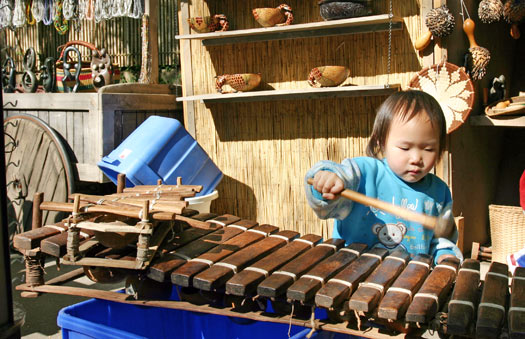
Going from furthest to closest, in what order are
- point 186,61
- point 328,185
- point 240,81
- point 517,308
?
point 186,61, point 240,81, point 328,185, point 517,308

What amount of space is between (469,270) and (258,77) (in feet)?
10.8

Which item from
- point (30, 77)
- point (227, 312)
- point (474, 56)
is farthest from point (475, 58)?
point (30, 77)

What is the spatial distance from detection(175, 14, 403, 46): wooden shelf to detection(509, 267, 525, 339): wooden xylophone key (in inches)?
110

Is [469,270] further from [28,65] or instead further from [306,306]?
[28,65]

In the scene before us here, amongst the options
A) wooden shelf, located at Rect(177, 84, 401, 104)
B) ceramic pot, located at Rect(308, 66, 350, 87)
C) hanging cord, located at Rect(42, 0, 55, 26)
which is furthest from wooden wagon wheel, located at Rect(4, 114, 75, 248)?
ceramic pot, located at Rect(308, 66, 350, 87)

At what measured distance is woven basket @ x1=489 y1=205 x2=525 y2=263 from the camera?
472 cm

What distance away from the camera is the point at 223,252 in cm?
253

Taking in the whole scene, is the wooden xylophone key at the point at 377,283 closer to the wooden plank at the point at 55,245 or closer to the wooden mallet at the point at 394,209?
the wooden mallet at the point at 394,209

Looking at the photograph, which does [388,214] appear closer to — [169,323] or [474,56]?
[169,323]

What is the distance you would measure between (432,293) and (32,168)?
14.3ft

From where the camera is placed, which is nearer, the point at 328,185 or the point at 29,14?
the point at 328,185

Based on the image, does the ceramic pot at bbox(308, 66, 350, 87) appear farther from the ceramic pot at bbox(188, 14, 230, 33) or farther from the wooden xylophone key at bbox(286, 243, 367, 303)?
the wooden xylophone key at bbox(286, 243, 367, 303)

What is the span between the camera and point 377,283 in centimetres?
212

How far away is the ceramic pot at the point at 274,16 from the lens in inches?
195
